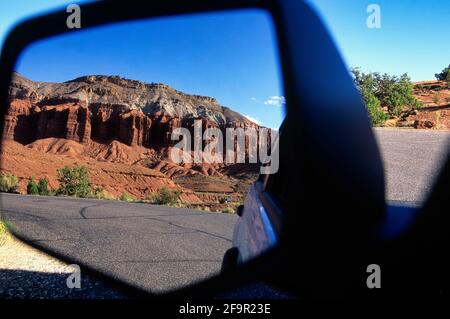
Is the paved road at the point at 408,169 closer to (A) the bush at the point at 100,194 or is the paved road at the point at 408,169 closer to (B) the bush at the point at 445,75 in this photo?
(A) the bush at the point at 100,194

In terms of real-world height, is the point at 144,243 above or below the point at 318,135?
below

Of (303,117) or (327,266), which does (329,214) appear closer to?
(327,266)

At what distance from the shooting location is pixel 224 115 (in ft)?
5.37

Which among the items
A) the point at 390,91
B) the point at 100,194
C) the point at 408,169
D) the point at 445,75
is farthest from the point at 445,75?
the point at 408,169

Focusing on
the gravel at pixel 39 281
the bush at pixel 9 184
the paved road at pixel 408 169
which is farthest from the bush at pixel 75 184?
the paved road at pixel 408 169

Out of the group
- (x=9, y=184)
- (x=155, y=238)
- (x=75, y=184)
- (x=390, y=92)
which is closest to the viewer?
(x=155, y=238)

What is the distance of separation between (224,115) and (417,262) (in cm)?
90

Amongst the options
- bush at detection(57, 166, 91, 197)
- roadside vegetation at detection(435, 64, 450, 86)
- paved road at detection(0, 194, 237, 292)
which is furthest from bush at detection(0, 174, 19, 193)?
roadside vegetation at detection(435, 64, 450, 86)

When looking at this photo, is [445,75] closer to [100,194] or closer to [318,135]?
[100,194]

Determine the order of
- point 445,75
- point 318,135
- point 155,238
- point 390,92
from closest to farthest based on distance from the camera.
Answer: point 318,135, point 155,238, point 390,92, point 445,75

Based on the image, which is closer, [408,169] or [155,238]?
[155,238]

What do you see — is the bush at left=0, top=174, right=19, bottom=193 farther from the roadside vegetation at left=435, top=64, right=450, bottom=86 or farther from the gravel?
the roadside vegetation at left=435, top=64, right=450, bottom=86
